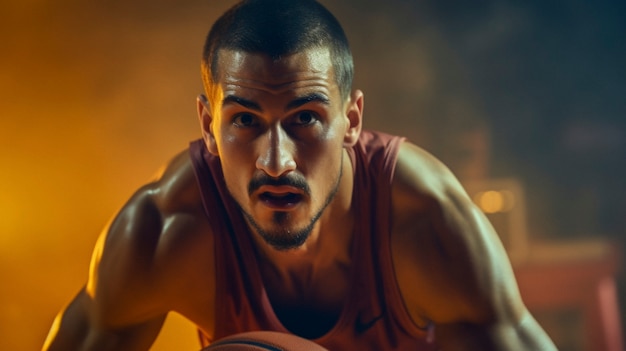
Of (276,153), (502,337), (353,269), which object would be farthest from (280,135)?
(502,337)

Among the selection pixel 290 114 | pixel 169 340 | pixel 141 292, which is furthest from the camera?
pixel 169 340

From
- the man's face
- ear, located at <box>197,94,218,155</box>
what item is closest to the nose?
the man's face

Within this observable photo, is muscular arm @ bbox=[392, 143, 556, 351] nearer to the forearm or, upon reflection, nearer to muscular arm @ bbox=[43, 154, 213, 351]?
the forearm

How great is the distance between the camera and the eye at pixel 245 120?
116cm

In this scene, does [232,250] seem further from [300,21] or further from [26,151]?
[26,151]

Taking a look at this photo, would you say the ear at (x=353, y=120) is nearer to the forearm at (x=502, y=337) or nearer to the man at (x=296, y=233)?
the man at (x=296, y=233)

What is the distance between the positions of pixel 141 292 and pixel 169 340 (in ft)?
2.47

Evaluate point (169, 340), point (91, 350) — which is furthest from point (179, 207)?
point (169, 340)

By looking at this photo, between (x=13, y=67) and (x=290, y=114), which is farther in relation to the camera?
(x=13, y=67)

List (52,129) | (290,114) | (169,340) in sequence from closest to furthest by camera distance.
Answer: (290,114) → (169,340) → (52,129)

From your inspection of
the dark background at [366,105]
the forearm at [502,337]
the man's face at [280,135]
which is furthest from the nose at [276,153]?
the dark background at [366,105]

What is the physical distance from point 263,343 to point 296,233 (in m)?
0.18

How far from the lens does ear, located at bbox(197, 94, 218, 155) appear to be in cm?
125

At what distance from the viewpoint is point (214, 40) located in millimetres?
1214
